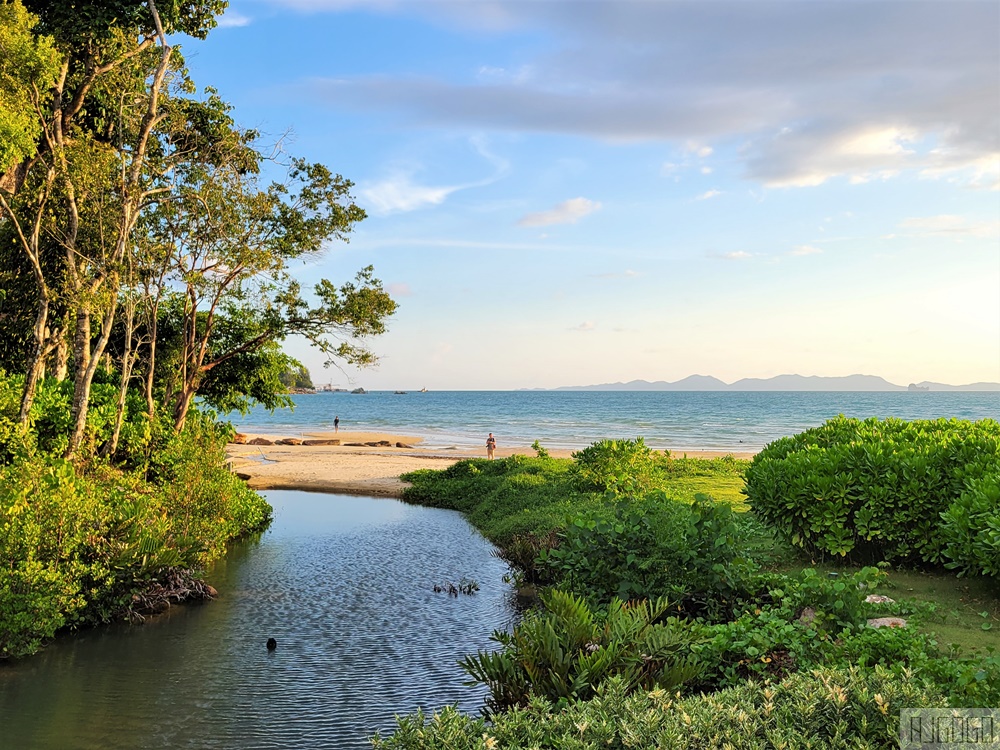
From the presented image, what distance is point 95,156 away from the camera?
Answer: 15.2 metres

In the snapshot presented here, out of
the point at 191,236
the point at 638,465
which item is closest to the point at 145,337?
the point at 191,236

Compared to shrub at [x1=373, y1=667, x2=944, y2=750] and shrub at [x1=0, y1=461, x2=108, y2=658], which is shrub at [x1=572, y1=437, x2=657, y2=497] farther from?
shrub at [x1=373, y1=667, x2=944, y2=750]

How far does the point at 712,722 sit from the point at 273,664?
732 cm

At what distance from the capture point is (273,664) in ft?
33.3

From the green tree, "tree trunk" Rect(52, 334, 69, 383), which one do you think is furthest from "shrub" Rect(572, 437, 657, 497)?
the green tree

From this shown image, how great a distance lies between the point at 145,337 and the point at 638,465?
14843 mm

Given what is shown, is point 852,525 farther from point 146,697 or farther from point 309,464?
point 309,464

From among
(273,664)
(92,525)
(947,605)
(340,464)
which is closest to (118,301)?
(92,525)

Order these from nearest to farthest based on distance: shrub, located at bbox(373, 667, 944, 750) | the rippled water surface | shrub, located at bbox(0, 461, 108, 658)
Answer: shrub, located at bbox(373, 667, 944, 750), the rippled water surface, shrub, located at bbox(0, 461, 108, 658)

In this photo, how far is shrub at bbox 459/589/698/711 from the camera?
6777 mm

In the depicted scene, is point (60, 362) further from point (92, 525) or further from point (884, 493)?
point (884, 493)

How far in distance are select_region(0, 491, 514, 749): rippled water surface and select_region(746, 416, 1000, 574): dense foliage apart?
4.98 m

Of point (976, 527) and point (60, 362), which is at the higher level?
point (60, 362)

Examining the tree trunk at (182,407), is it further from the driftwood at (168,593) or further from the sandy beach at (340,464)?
the sandy beach at (340,464)
